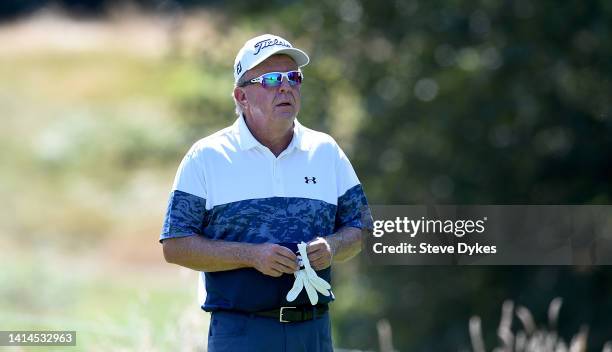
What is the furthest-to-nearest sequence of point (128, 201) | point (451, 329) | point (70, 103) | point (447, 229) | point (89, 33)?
1. point (89, 33)
2. point (70, 103)
3. point (128, 201)
4. point (451, 329)
5. point (447, 229)

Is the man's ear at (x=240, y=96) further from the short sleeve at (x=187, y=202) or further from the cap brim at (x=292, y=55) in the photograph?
the short sleeve at (x=187, y=202)

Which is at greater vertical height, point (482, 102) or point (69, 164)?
point (69, 164)

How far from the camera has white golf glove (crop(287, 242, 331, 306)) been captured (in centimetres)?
431

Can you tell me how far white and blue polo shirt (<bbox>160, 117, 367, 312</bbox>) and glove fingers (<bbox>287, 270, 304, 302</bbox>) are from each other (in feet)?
0.23

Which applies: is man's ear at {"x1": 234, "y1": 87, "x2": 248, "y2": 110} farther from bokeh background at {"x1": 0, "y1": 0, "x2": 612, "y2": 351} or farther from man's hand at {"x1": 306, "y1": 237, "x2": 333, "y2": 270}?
bokeh background at {"x1": 0, "y1": 0, "x2": 612, "y2": 351}

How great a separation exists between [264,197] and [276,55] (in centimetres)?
55

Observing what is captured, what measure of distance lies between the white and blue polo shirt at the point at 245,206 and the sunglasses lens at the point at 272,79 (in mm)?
179

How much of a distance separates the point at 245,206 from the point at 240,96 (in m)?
0.46

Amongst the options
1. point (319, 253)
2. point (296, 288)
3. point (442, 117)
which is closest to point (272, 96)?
point (319, 253)

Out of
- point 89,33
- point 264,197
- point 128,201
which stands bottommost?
point 264,197

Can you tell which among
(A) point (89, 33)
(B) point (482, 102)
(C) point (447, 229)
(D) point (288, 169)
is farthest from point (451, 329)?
(A) point (89, 33)

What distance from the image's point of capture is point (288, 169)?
4465mm

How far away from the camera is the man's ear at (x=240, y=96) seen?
4566 mm

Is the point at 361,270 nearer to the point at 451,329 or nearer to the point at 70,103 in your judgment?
the point at 451,329
